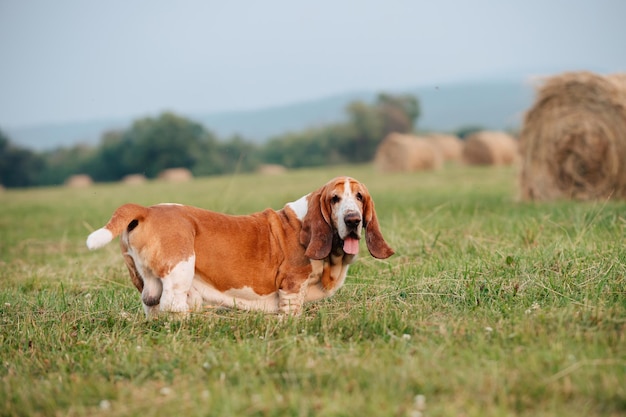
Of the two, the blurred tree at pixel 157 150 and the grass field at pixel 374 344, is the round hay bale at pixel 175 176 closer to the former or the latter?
the blurred tree at pixel 157 150

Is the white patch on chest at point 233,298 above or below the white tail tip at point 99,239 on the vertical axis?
below

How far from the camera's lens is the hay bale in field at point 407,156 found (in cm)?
3056

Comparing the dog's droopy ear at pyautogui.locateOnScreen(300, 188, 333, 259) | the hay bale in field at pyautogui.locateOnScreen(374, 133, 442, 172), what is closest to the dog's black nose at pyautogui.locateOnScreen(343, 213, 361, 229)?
the dog's droopy ear at pyautogui.locateOnScreen(300, 188, 333, 259)

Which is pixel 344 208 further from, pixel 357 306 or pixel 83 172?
pixel 83 172

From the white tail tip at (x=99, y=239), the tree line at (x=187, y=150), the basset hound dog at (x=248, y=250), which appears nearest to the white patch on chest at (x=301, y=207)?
the basset hound dog at (x=248, y=250)

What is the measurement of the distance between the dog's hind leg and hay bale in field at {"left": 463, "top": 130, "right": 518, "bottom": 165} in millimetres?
27182

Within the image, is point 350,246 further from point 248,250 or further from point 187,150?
point 187,150

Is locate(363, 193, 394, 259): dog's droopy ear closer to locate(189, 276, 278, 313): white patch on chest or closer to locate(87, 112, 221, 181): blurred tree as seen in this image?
locate(189, 276, 278, 313): white patch on chest

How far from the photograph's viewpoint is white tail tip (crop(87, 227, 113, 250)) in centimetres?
502

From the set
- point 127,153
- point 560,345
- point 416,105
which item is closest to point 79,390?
point 560,345

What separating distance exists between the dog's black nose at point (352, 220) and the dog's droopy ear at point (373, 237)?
1.05 ft

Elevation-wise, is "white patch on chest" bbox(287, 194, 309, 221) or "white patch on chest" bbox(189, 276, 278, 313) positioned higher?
"white patch on chest" bbox(287, 194, 309, 221)

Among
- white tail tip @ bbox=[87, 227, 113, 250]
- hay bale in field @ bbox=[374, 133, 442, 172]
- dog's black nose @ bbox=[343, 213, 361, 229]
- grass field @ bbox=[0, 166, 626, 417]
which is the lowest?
hay bale in field @ bbox=[374, 133, 442, 172]

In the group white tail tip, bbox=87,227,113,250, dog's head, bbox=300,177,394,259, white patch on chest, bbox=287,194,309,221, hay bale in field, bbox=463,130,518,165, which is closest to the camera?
white tail tip, bbox=87,227,113,250
